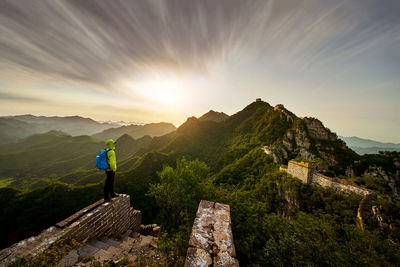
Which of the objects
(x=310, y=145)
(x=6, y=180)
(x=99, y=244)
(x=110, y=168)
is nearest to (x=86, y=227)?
(x=99, y=244)

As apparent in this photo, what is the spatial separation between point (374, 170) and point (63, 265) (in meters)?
30.8

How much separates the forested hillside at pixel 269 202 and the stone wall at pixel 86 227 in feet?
6.45

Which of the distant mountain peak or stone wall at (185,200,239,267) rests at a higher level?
the distant mountain peak

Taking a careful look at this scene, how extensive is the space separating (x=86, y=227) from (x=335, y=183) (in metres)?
19.2

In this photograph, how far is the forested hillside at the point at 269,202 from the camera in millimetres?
4195

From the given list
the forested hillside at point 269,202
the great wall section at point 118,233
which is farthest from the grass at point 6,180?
the great wall section at point 118,233

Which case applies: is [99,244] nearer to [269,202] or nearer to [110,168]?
[110,168]

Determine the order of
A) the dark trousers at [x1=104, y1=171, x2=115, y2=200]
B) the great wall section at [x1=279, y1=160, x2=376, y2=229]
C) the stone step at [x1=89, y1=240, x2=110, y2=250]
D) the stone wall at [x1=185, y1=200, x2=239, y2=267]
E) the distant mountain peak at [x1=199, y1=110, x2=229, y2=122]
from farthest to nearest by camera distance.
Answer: the distant mountain peak at [x1=199, y1=110, x2=229, y2=122], the great wall section at [x1=279, y1=160, x2=376, y2=229], the dark trousers at [x1=104, y1=171, x2=115, y2=200], the stone step at [x1=89, y1=240, x2=110, y2=250], the stone wall at [x1=185, y1=200, x2=239, y2=267]

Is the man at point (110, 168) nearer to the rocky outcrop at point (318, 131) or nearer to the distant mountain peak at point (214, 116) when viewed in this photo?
the rocky outcrop at point (318, 131)

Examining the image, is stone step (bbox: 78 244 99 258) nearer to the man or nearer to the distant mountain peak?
the man

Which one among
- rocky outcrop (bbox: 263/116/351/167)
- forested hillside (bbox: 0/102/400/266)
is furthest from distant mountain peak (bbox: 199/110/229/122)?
rocky outcrop (bbox: 263/116/351/167)

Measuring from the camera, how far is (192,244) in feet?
9.69

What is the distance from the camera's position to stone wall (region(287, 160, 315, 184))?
1548cm

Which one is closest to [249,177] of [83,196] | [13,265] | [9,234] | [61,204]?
[13,265]
